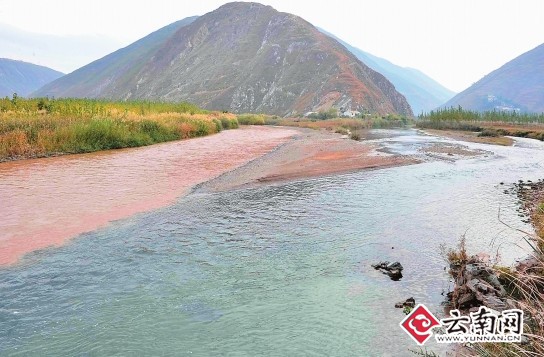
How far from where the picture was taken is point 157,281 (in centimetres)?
848

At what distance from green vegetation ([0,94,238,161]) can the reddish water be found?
1.47 meters

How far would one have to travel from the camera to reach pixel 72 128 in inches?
1103

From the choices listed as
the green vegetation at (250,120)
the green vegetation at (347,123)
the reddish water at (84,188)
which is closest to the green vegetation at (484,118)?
the green vegetation at (347,123)

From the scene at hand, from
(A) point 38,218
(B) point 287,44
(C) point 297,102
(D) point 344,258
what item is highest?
(B) point 287,44

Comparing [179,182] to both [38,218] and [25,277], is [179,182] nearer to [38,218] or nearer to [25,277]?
[38,218]

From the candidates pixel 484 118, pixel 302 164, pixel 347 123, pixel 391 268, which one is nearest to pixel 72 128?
pixel 302 164

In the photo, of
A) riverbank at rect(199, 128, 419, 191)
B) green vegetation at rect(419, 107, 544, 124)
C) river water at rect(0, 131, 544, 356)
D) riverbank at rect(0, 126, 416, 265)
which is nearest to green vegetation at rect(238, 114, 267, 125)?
green vegetation at rect(419, 107, 544, 124)

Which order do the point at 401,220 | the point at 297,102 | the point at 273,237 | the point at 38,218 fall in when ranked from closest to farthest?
1. the point at 273,237
2. the point at 38,218
3. the point at 401,220
4. the point at 297,102

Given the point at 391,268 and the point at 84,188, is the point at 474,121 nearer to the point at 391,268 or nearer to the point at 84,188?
the point at 84,188

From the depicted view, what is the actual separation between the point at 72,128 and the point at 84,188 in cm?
1293

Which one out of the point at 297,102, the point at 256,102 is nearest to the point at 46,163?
the point at 297,102

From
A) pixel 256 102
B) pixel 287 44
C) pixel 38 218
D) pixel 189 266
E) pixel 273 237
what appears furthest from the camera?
pixel 287 44

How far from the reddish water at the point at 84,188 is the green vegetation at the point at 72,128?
1471 mm

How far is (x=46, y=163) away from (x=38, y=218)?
453 inches
